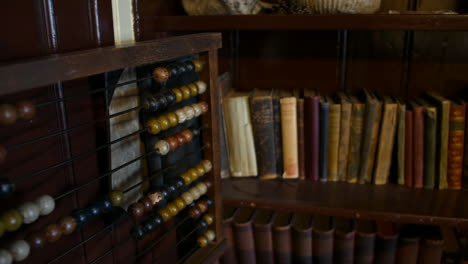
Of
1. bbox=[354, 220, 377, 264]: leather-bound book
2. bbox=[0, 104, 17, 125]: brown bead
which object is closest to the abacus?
bbox=[0, 104, 17, 125]: brown bead

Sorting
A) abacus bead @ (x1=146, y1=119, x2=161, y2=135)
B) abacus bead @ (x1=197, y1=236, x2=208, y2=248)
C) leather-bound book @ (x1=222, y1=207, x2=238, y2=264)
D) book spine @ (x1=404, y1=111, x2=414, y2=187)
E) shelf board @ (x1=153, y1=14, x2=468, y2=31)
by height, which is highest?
shelf board @ (x1=153, y1=14, x2=468, y2=31)

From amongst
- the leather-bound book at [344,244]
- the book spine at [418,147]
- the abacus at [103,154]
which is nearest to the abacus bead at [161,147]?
the abacus at [103,154]

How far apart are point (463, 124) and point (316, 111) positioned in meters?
0.36

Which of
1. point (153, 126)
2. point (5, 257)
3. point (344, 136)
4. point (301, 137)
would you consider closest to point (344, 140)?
point (344, 136)

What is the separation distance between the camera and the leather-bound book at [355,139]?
1.08 meters

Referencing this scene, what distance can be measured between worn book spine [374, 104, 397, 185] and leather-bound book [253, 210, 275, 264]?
32 cm

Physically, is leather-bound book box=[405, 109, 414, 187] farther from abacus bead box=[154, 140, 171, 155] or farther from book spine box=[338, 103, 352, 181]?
abacus bead box=[154, 140, 171, 155]

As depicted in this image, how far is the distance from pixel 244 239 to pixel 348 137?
15.5 inches

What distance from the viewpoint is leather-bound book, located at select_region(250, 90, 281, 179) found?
1103 millimetres

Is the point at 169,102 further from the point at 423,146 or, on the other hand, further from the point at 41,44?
the point at 423,146

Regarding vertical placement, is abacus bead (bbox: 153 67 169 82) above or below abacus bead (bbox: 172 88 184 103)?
above

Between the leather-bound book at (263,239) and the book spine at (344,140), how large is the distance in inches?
9.2

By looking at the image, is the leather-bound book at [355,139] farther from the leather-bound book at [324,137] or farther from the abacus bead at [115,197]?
the abacus bead at [115,197]

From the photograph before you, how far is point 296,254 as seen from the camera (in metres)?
1.12
